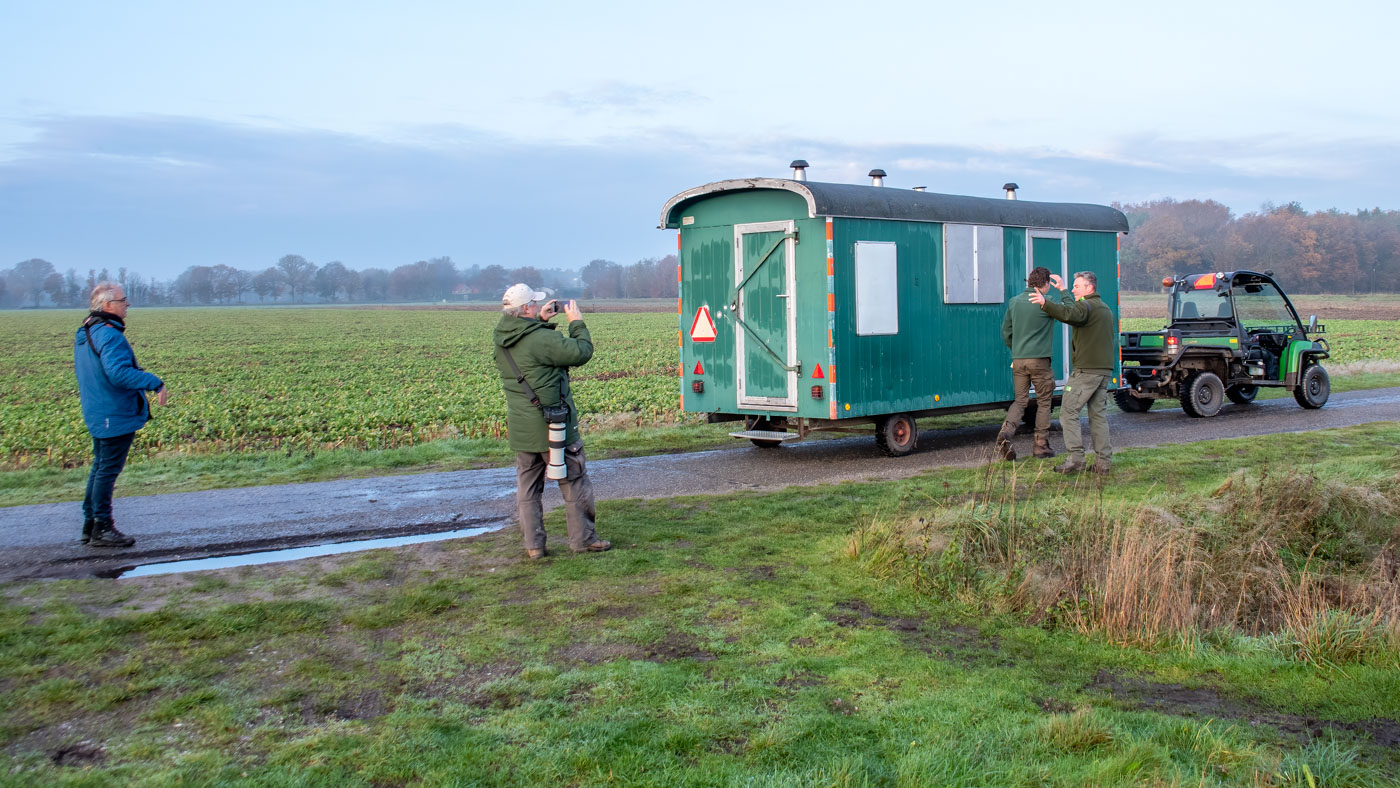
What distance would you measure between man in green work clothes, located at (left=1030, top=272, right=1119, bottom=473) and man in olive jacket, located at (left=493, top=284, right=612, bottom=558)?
5.30m

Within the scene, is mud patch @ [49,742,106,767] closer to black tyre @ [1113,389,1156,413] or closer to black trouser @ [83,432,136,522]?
black trouser @ [83,432,136,522]

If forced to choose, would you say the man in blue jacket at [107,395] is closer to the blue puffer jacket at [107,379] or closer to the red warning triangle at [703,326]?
the blue puffer jacket at [107,379]

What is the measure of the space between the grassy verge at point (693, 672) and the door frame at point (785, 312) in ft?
12.6

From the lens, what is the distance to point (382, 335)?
216 ft

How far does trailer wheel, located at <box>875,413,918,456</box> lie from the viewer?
12.2m

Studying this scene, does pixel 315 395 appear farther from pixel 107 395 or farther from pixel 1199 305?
pixel 1199 305

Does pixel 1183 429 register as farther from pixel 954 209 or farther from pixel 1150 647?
pixel 1150 647

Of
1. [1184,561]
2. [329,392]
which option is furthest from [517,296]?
[329,392]

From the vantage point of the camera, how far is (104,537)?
7.64m

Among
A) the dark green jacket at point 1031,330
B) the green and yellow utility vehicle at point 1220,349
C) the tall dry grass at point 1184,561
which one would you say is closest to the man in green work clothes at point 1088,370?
the dark green jacket at point 1031,330

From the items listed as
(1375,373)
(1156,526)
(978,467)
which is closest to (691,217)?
(978,467)

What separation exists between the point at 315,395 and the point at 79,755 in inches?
902

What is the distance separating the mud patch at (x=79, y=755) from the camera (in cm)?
401

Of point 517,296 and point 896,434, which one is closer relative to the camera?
point 517,296
